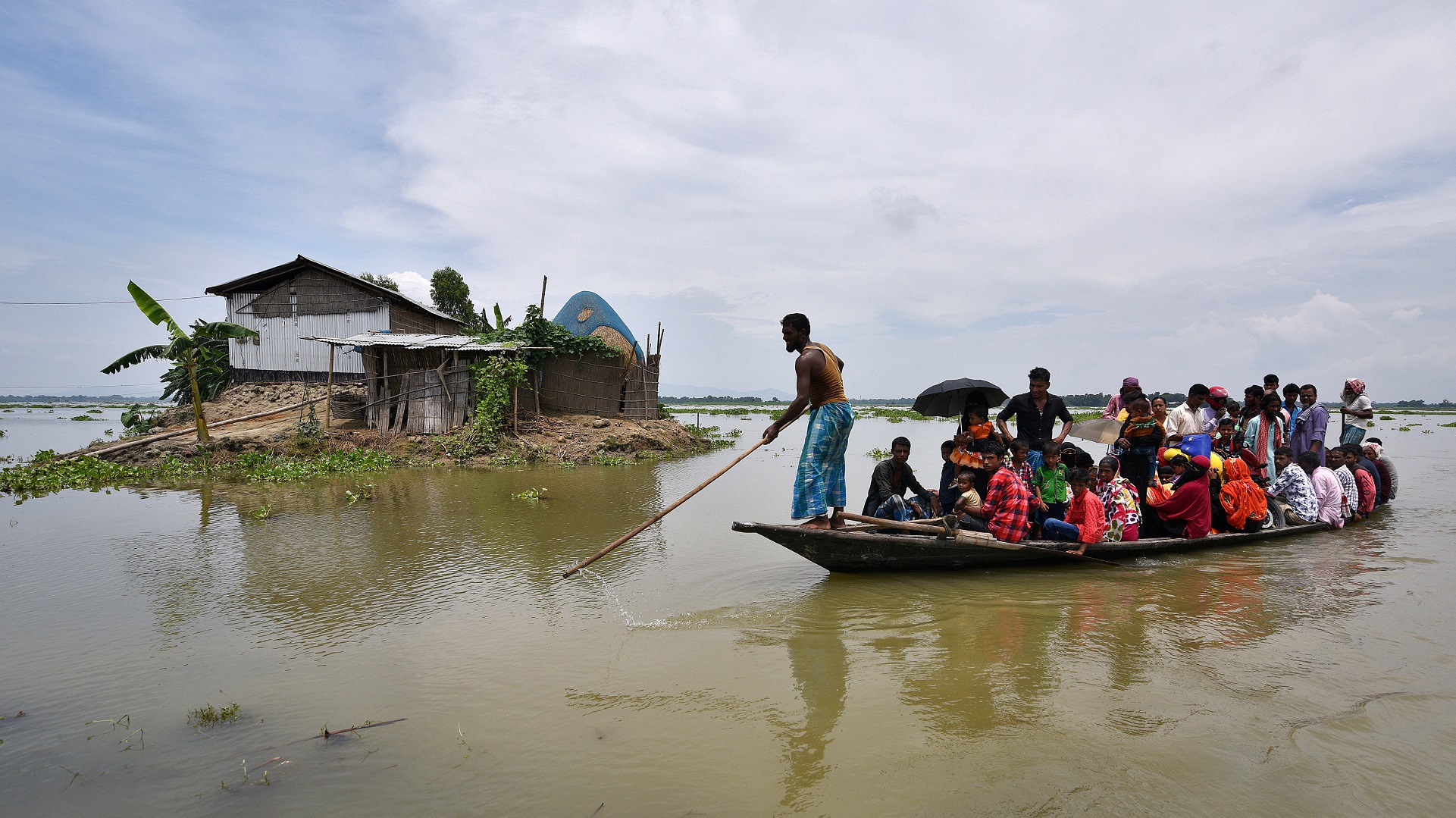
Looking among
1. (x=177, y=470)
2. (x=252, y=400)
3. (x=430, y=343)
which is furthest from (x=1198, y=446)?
(x=252, y=400)

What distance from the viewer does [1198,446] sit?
690cm

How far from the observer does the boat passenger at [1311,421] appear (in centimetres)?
902

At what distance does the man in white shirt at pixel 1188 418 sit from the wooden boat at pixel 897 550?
5.47 feet

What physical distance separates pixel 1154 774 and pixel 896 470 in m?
4.04

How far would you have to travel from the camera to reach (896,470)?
6.83m

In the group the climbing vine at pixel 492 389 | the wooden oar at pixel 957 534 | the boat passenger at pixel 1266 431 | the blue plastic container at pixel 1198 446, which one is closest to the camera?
the wooden oar at pixel 957 534

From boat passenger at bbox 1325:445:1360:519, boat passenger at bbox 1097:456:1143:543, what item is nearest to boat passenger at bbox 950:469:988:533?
boat passenger at bbox 1097:456:1143:543

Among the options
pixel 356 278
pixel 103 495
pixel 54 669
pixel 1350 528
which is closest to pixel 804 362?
pixel 54 669

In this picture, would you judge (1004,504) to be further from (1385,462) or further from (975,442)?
(1385,462)

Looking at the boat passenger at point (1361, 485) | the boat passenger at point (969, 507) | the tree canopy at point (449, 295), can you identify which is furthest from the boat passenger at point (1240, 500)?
the tree canopy at point (449, 295)

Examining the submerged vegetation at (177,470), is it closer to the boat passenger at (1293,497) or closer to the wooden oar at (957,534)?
the wooden oar at (957,534)

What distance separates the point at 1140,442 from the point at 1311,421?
4.03 meters

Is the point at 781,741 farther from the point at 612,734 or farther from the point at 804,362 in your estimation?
the point at 804,362

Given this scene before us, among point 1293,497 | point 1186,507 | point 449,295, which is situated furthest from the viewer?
point 449,295
